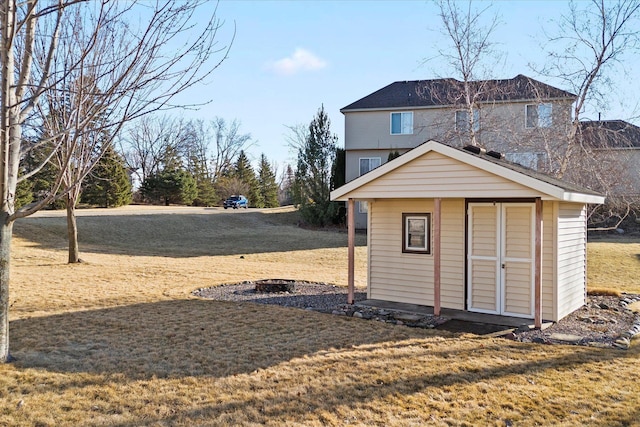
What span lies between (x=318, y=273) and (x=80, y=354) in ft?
34.4

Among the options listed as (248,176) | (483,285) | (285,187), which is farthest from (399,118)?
(285,187)

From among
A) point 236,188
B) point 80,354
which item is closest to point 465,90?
point 80,354

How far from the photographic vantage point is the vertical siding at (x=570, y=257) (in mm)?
8711

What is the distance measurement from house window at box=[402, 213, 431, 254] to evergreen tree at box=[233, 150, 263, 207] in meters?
42.6

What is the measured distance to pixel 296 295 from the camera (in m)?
11.4

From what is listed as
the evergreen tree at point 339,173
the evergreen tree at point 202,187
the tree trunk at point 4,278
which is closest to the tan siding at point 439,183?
the tree trunk at point 4,278

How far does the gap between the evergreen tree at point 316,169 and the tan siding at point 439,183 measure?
20.7 metres

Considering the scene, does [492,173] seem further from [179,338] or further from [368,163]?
[368,163]

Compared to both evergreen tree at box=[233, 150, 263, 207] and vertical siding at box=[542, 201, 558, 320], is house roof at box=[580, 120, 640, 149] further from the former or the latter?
evergreen tree at box=[233, 150, 263, 207]

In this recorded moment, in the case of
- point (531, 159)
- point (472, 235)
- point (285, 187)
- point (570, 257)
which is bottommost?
point (570, 257)

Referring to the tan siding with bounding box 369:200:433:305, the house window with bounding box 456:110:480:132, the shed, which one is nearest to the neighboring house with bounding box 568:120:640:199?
the house window with bounding box 456:110:480:132

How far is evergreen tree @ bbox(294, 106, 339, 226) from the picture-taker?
30375mm

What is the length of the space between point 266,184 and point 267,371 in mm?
52188

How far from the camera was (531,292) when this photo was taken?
861 cm
